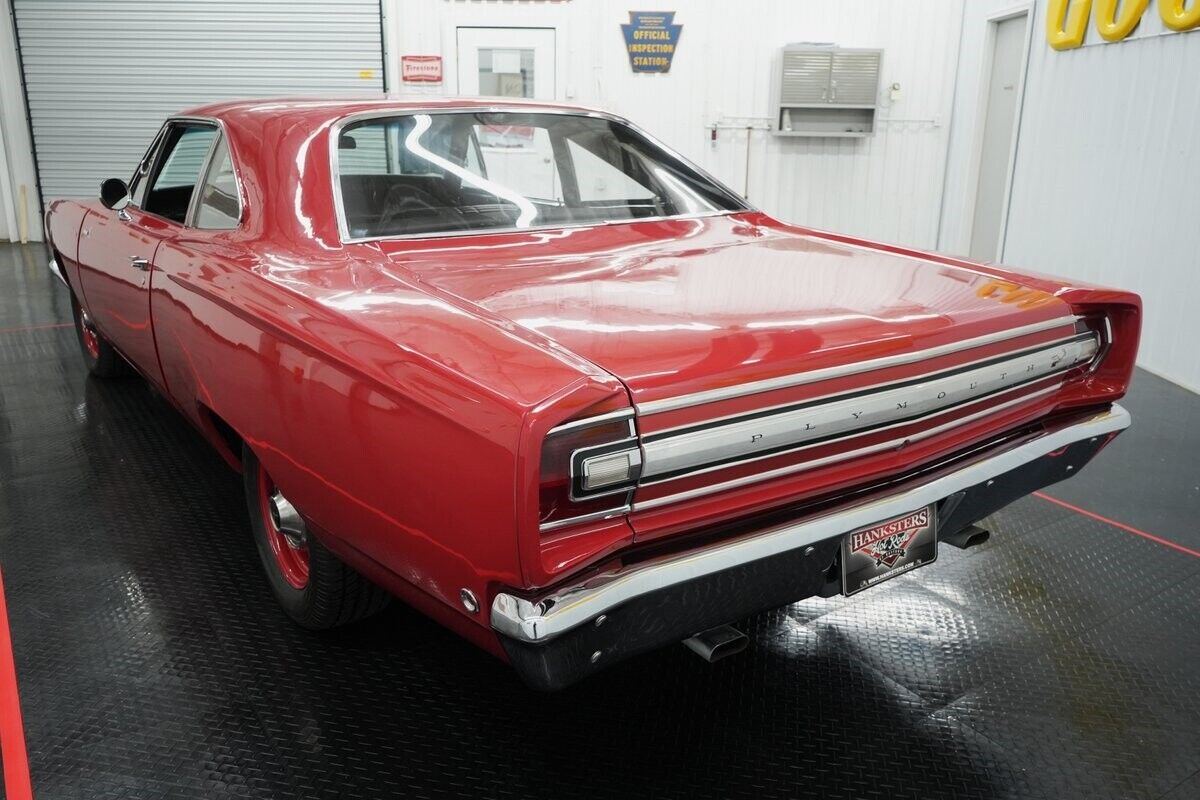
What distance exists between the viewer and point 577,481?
1382mm

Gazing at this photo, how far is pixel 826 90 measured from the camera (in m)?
8.45

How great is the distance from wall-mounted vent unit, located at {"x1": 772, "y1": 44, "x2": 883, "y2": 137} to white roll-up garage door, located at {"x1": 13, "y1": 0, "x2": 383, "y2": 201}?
400cm

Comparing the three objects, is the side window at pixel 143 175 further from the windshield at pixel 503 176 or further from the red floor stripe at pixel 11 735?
the red floor stripe at pixel 11 735

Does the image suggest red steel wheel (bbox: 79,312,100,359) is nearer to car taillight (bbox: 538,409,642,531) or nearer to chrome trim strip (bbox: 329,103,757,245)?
chrome trim strip (bbox: 329,103,757,245)

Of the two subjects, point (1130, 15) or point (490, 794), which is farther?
point (1130, 15)

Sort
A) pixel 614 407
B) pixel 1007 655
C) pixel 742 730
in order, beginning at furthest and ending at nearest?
pixel 1007 655
pixel 742 730
pixel 614 407

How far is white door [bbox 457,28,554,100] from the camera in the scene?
340 inches

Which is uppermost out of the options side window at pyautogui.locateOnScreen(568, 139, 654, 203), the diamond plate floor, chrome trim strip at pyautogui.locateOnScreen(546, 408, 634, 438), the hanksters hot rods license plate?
side window at pyautogui.locateOnScreen(568, 139, 654, 203)

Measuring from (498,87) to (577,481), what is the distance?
26.6 ft

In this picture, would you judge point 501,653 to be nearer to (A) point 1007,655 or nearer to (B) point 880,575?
(B) point 880,575

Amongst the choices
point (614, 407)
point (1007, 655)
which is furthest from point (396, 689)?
point (1007, 655)

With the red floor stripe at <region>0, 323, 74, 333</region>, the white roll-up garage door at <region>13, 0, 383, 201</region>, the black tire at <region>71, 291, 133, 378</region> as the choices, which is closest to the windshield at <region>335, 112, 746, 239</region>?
the black tire at <region>71, 291, 133, 378</region>

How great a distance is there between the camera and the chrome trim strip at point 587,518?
4.60 ft

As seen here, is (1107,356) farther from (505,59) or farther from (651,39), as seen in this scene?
(505,59)
